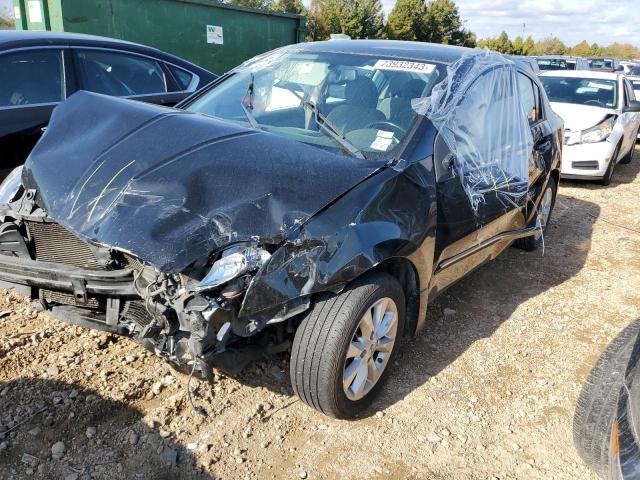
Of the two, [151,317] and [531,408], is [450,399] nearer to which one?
[531,408]

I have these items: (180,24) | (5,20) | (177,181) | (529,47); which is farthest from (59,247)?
(529,47)

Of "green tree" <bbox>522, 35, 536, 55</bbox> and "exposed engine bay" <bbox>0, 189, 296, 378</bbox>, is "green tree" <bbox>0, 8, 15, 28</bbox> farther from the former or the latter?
"green tree" <bbox>522, 35, 536, 55</bbox>

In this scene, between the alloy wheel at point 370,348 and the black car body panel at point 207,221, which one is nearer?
the black car body panel at point 207,221

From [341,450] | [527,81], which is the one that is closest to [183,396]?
[341,450]

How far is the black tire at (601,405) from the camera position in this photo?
2.30 m

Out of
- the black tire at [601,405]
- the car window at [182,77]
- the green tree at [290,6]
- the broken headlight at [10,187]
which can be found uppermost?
the green tree at [290,6]

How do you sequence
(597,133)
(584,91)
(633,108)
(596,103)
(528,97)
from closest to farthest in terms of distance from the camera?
(528,97)
(597,133)
(633,108)
(596,103)
(584,91)

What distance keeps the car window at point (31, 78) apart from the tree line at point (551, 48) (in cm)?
4092

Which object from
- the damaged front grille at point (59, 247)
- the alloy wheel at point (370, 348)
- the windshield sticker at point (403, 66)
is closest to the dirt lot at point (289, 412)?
the alloy wheel at point (370, 348)

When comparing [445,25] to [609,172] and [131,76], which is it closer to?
[609,172]

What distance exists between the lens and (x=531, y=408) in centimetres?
304

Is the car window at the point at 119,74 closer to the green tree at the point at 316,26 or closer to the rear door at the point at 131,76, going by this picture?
the rear door at the point at 131,76

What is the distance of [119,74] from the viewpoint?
5.08 m

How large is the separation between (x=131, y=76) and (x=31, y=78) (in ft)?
3.13
